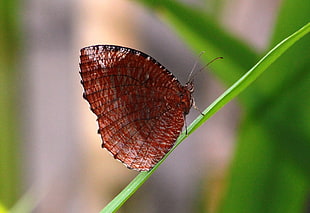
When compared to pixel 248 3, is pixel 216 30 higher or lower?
lower

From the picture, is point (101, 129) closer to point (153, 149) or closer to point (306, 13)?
point (153, 149)

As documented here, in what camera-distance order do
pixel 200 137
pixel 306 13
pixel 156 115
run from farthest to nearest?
1. pixel 200 137
2. pixel 156 115
3. pixel 306 13

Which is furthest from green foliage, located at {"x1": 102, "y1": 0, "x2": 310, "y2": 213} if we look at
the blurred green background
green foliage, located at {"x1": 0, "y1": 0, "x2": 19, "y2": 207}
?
green foliage, located at {"x1": 0, "y1": 0, "x2": 19, "y2": 207}

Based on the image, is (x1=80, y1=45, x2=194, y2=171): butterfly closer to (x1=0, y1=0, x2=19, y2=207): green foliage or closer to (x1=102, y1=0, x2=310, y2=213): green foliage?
(x1=102, y1=0, x2=310, y2=213): green foliage

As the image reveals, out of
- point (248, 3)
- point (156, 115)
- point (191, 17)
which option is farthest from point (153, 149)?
point (248, 3)

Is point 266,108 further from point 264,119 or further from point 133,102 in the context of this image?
point 133,102

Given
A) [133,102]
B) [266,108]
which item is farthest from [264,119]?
[133,102]

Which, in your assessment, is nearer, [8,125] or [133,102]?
[133,102]
